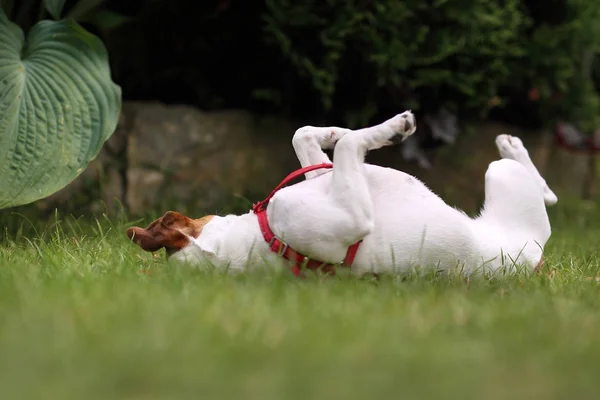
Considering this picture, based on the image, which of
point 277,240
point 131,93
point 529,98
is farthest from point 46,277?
point 529,98

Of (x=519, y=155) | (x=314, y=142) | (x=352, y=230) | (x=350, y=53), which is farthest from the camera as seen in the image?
(x=350, y=53)

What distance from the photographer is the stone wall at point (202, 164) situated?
3961 mm

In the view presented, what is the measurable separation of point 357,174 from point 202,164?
2121mm

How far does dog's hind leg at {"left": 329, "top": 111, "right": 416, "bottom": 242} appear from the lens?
6.97 feet

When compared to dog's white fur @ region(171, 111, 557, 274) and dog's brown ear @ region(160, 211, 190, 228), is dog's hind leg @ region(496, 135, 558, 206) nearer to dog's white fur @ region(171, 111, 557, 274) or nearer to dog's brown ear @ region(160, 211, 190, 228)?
dog's white fur @ region(171, 111, 557, 274)

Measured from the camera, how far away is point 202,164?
13.8 ft

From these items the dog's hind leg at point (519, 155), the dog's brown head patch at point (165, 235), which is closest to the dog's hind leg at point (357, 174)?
the dog's brown head patch at point (165, 235)

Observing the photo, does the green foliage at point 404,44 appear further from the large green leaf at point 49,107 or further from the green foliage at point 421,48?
the large green leaf at point 49,107

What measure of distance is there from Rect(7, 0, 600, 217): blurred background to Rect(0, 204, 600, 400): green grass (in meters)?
1.87

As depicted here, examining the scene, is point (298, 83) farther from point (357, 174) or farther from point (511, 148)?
point (357, 174)

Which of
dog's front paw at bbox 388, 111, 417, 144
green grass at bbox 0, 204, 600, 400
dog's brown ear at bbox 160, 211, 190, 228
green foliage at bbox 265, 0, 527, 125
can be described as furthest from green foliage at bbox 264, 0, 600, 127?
green grass at bbox 0, 204, 600, 400

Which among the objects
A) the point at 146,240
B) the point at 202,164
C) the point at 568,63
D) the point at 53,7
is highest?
the point at 53,7

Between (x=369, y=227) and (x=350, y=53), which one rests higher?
(x=350, y=53)

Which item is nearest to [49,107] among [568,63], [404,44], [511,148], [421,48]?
[511,148]
